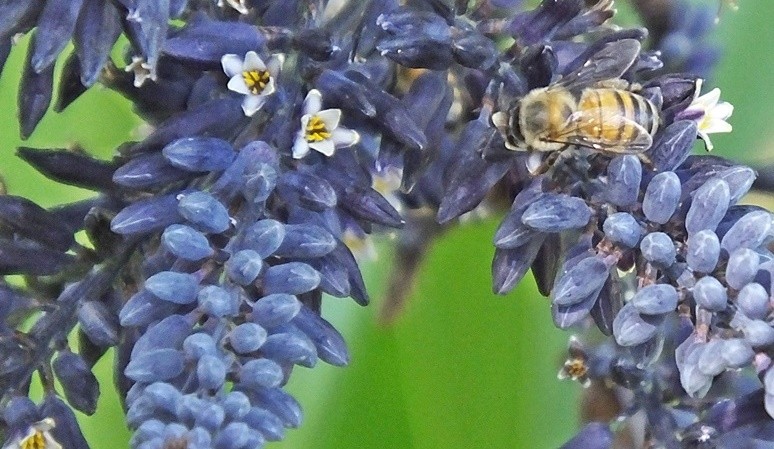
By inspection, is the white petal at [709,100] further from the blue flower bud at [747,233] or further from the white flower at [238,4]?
the white flower at [238,4]

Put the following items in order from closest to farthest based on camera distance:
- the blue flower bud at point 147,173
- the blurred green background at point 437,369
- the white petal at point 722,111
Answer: the blue flower bud at point 147,173 < the white petal at point 722,111 < the blurred green background at point 437,369

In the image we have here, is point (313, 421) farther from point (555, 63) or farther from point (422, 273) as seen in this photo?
point (555, 63)

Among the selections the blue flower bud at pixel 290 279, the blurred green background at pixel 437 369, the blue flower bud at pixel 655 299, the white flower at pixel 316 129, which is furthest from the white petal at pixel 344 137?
the blurred green background at pixel 437 369

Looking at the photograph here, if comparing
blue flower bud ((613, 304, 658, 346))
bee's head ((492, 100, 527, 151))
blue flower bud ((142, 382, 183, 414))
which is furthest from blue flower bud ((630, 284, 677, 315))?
blue flower bud ((142, 382, 183, 414))

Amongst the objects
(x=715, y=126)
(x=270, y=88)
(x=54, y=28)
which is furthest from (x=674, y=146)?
(x=54, y=28)

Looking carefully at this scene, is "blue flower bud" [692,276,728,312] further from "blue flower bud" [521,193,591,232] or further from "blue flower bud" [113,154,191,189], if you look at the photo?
"blue flower bud" [113,154,191,189]

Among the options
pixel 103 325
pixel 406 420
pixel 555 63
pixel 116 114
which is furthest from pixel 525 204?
pixel 116 114
